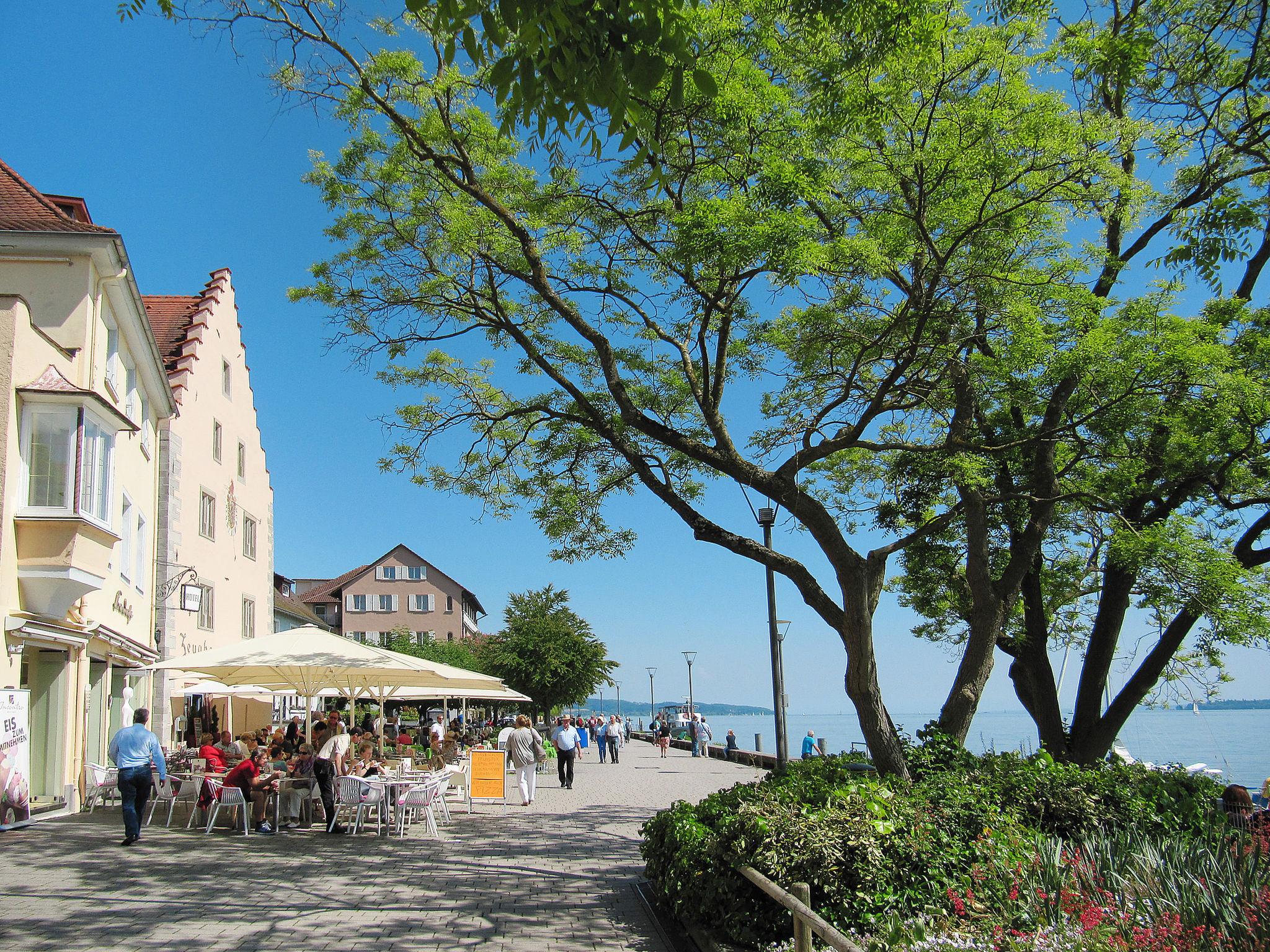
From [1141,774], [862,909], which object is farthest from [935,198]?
[862,909]

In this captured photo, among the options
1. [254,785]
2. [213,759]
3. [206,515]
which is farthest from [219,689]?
[254,785]

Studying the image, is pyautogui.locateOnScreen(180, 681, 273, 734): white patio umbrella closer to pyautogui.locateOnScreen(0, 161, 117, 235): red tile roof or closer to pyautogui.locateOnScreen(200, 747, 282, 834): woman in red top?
pyautogui.locateOnScreen(200, 747, 282, 834): woman in red top

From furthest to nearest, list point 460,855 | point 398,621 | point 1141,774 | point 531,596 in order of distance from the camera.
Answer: point 398,621, point 531,596, point 460,855, point 1141,774

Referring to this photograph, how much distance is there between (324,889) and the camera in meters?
10.2

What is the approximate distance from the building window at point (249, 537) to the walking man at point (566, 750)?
14310 mm

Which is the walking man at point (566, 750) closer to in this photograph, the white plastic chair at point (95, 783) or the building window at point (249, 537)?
the white plastic chair at point (95, 783)

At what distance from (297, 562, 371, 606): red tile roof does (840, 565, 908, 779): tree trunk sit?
72.3 meters

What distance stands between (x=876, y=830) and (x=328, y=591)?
78.6 metres

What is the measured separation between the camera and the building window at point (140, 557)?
73.0 ft

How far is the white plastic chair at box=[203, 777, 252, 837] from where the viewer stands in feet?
47.6

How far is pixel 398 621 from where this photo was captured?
79.1 metres

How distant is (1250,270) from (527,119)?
13.9 meters

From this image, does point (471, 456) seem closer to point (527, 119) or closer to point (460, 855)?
point (460, 855)

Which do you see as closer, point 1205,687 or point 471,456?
point 471,456
